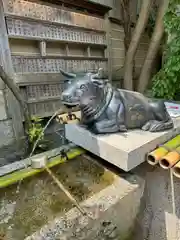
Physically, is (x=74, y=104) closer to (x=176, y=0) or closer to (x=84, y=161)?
(x=84, y=161)

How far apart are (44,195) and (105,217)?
1.28ft

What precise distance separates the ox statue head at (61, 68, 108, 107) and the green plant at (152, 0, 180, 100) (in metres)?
1.39

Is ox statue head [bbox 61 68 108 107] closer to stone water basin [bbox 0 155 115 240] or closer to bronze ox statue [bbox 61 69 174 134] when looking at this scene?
bronze ox statue [bbox 61 69 174 134]

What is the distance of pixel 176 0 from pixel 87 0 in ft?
3.96

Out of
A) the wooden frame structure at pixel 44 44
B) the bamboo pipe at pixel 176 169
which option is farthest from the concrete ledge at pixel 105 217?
the wooden frame structure at pixel 44 44

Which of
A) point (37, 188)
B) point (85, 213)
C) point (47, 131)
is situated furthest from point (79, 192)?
point (47, 131)

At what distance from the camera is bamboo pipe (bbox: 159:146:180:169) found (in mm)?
1059

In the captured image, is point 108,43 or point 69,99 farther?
point 108,43

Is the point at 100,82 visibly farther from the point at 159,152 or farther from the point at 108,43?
the point at 108,43

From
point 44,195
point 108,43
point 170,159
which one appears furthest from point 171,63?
point 44,195

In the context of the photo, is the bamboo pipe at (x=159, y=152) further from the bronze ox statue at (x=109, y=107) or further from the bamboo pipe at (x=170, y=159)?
the bronze ox statue at (x=109, y=107)

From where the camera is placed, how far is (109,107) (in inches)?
47.5

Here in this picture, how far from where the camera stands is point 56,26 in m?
2.35

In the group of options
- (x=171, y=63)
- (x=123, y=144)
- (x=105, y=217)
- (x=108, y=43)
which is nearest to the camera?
(x=105, y=217)
